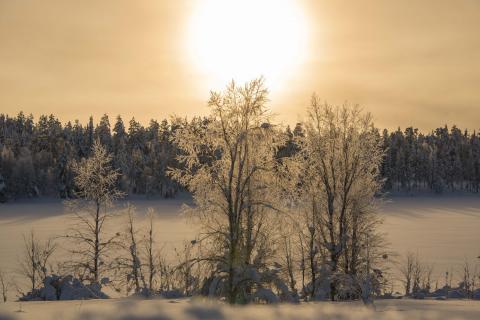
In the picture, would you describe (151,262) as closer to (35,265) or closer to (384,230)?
(35,265)

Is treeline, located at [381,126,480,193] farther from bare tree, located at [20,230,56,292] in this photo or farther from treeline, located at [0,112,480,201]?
bare tree, located at [20,230,56,292]

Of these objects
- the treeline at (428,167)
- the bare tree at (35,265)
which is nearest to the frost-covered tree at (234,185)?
the bare tree at (35,265)

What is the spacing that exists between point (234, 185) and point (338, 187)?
7.62m

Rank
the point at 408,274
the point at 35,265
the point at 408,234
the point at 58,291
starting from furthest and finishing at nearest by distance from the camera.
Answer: the point at 408,234 < the point at 408,274 < the point at 35,265 < the point at 58,291

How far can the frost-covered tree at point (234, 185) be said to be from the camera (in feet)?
63.1

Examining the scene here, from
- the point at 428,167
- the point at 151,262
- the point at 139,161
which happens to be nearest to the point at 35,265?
the point at 151,262

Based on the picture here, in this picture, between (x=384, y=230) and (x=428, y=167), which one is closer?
(x=384, y=230)

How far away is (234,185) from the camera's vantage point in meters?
22.0

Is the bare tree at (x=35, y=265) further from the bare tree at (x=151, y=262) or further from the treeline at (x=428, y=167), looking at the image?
the treeline at (x=428, y=167)

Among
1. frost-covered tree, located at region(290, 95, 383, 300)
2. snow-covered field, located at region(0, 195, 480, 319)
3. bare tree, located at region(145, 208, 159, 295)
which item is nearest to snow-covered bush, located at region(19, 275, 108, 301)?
bare tree, located at region(145, 208, 159, 295)

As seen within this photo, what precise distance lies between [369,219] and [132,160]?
117 m

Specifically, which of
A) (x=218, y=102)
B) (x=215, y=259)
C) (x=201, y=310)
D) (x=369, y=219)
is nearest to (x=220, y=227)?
(x=215, y=259)

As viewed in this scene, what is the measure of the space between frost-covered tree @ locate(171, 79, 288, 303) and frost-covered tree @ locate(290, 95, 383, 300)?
14.5ft

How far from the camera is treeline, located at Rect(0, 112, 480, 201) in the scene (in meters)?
121
